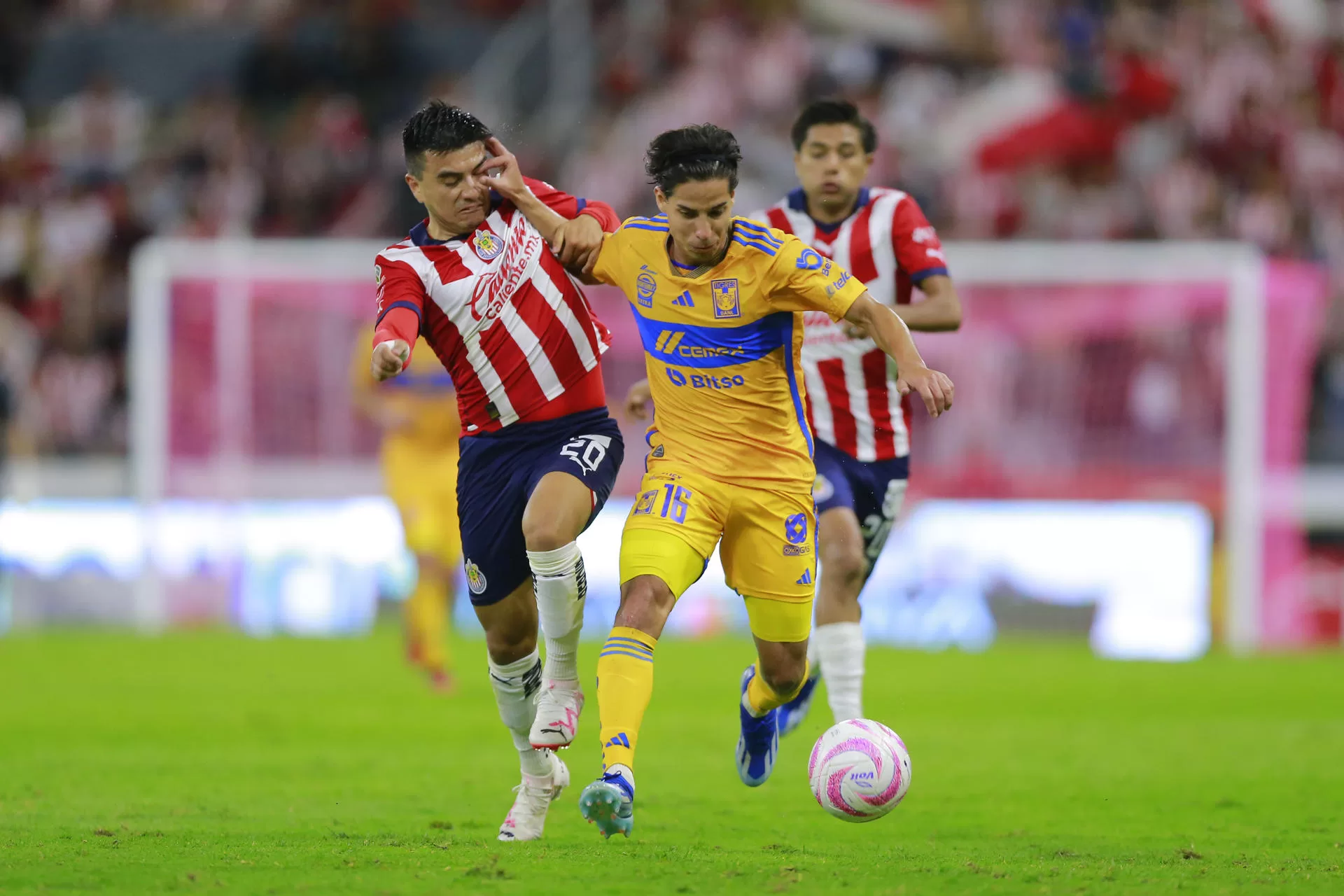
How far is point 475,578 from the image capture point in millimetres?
6094

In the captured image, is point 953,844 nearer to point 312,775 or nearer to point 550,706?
point 550,706

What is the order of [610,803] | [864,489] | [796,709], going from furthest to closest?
[796,709] < [864,489] < [610,803]

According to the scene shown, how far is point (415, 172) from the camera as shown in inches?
237

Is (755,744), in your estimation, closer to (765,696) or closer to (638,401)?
(765,696)

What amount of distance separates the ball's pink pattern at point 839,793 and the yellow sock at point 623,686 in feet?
2.25

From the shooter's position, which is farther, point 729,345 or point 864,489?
point 864,489

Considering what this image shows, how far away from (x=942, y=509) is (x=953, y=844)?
31.9ft

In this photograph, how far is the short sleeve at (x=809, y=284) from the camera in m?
5.73

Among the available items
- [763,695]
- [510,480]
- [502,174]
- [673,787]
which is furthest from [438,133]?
[673,787]

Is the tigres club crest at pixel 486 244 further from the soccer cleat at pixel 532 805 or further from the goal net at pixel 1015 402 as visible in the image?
the goal net at pixel 1015 402

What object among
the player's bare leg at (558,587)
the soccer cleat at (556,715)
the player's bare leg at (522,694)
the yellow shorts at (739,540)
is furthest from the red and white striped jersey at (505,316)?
the soccer cleat at (556,715)

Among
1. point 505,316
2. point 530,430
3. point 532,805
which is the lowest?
point 532,805

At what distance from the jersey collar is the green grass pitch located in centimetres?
231

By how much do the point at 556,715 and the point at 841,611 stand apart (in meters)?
1.94
